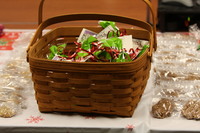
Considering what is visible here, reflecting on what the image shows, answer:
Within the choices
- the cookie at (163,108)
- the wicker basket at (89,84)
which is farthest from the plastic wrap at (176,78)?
the wicker basket at (89,84)

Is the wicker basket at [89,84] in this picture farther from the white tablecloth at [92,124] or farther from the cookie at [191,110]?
the cookie at [191,110]

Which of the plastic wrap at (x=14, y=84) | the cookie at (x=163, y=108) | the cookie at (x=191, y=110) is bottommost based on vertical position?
the plastic wrap at (x=14, y=84)

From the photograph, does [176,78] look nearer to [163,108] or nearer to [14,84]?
[163,108]

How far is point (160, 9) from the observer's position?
1.73 m

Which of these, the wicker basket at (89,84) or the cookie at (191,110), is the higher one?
the wicker basket at (89,84)

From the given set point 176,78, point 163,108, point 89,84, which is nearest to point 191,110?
point 163,108

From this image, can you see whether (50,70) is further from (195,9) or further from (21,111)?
(195,9)

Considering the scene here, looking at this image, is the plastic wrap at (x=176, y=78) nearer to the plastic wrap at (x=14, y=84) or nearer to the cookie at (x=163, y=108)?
the cookie at (x=163, y=108)

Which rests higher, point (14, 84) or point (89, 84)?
point (89, 84)

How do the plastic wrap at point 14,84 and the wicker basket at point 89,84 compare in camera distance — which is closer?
the wicker basket at point 89,84

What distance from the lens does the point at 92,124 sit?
81 centimetres

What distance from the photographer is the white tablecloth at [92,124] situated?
80 cm

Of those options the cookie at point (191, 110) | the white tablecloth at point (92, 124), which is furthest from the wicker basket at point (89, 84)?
the cookie at point (191, 110)

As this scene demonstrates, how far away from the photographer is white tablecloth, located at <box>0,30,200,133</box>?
796 millimetres
